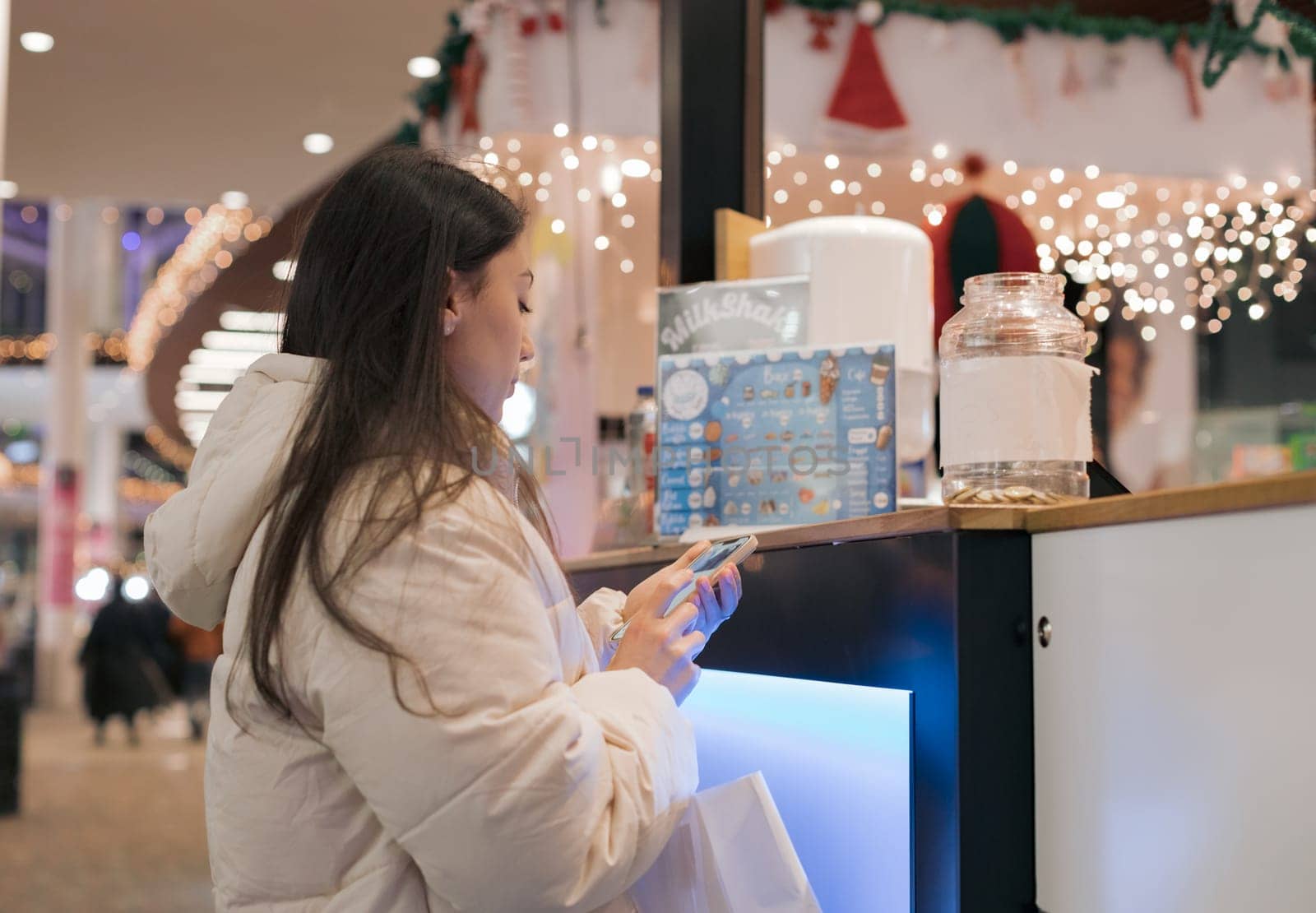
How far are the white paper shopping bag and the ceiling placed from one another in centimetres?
494

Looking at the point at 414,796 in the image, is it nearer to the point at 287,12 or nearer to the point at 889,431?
the point at 889,431

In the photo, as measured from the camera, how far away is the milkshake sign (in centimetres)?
222

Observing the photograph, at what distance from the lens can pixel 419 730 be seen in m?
1.12

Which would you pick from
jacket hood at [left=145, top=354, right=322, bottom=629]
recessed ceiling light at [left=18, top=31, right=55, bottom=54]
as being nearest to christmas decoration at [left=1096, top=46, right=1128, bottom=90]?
recessed ceiling light at [left=18, top=31, right=55, bottom=54]

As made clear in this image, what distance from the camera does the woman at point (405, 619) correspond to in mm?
1138

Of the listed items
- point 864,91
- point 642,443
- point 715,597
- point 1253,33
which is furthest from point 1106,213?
point 715,597

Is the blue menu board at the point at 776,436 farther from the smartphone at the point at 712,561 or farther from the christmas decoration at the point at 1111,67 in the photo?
the christmas decoration at the point at 1111,67

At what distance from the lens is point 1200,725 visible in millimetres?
1109

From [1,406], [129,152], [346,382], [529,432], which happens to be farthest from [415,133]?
[1,406]

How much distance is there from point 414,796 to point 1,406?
25.6 meters

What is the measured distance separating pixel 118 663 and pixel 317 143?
23.1 feet

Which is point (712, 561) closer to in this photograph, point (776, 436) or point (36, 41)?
point (776, 436)

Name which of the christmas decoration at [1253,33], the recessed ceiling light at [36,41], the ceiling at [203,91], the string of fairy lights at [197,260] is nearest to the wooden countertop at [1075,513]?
the christmas decoration at [1253,33]

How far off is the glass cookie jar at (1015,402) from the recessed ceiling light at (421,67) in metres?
5.05
